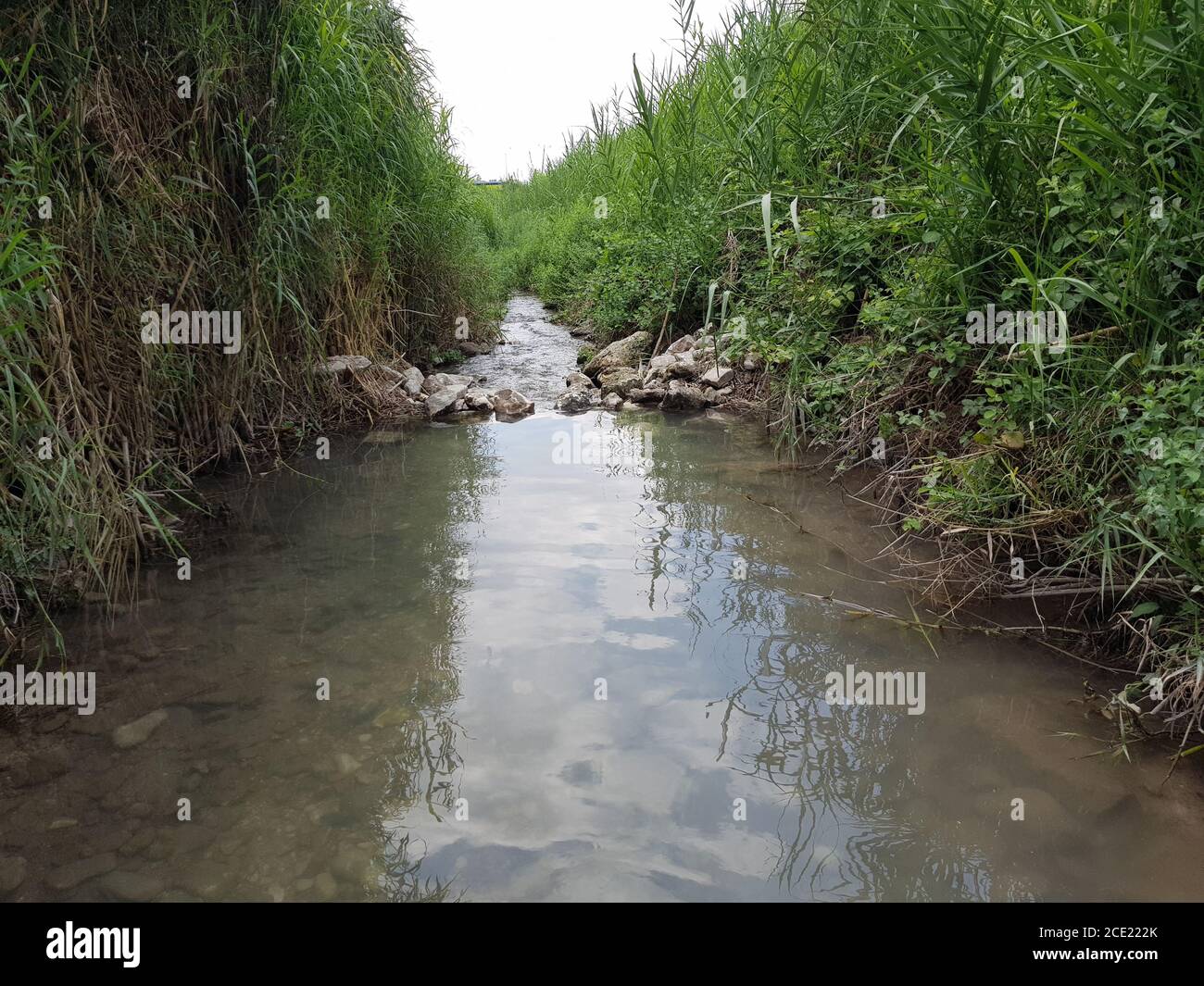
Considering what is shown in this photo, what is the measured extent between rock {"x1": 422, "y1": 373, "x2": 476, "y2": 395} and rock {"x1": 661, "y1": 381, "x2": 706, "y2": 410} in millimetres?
1583

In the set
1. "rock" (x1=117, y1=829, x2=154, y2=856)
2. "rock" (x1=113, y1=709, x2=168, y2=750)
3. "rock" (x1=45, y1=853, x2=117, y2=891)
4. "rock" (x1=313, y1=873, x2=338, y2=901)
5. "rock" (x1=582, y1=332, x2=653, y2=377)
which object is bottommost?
"rock" (x1=313, y1=873, x2=338, y2=901)

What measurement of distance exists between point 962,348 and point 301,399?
12.7 ft

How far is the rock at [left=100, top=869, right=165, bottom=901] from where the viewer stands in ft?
5.90

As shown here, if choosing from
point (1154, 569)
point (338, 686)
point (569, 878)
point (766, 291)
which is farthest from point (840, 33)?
point (569, 878)

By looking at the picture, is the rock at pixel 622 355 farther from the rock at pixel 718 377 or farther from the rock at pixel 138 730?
the rock at pixel 138 730

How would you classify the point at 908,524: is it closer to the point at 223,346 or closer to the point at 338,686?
the point at 338,686

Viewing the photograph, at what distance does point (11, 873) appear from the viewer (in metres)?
1.84

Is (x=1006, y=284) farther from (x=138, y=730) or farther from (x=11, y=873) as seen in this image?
(x=11, y=873)

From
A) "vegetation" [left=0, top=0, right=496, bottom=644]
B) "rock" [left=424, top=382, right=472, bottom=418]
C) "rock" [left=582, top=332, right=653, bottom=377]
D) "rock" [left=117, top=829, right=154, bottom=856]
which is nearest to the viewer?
"rock" [left=117, top=829, right=154, bottom=856]

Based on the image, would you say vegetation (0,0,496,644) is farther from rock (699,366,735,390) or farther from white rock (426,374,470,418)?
rock (699,366,735,390)

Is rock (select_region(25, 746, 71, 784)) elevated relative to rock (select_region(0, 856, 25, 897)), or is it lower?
elevated

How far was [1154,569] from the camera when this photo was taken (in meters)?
2.44

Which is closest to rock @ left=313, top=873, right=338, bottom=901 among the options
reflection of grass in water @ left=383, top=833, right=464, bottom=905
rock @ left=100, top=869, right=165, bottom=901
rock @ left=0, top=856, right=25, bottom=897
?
reflection of grass in water @ left=383, top=833, right=464, bottom=905

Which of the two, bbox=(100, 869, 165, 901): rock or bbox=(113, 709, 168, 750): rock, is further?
bbox=(113, 709, 168, 750): rock
